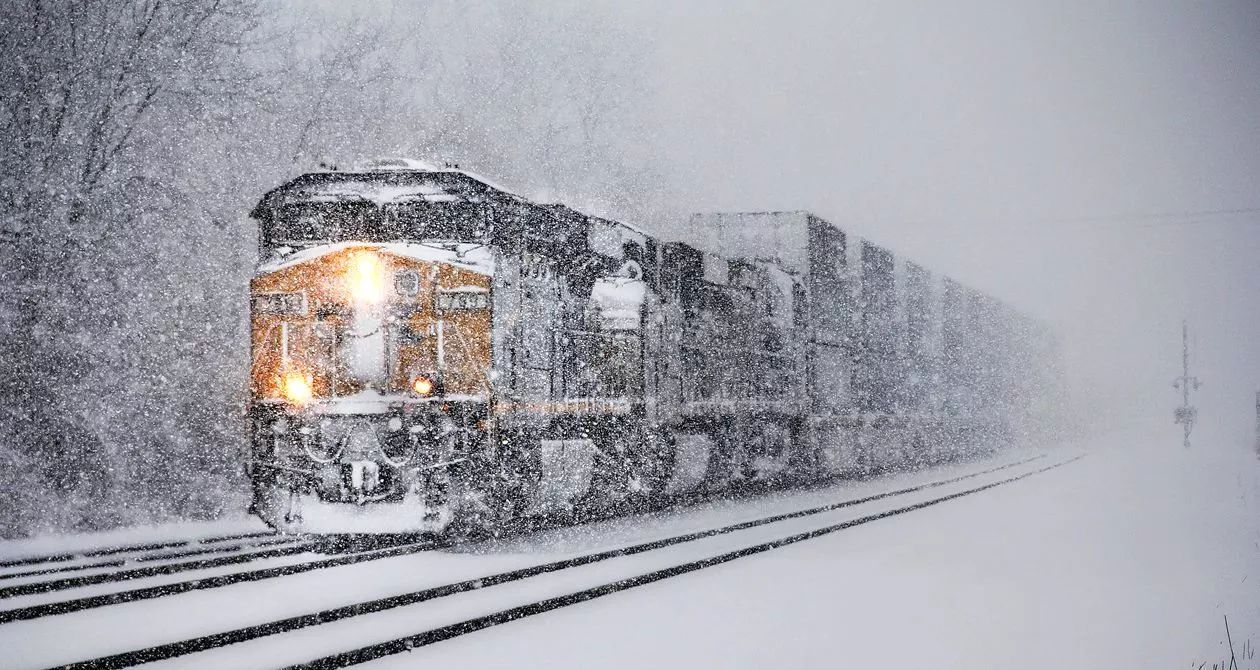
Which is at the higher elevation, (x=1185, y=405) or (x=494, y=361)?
(x=494, y=361)

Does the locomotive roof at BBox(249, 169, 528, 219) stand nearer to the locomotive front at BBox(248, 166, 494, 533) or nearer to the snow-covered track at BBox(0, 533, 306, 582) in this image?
the locomotive front at BBox(248, 166, 494, 533)

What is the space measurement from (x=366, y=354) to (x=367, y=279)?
2.32ft

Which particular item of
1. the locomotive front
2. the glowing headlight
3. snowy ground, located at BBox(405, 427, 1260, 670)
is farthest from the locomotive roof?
snowy ground, located at BBox(405, 427, 1260, 670)

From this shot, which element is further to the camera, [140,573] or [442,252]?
[442,252]

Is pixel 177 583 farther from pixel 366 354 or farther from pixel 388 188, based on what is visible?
pixel 388 188

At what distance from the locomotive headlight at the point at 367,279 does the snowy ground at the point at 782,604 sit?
2485 mm

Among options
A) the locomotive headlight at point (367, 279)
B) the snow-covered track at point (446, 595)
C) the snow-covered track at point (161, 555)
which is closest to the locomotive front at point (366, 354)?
the locomotive headlight at point (367, 279)

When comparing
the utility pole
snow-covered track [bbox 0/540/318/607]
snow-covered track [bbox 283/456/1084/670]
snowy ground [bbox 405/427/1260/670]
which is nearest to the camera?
snow-covered track [bbox 283/456/1084/670]

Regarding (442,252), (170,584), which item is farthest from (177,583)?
(442,252)

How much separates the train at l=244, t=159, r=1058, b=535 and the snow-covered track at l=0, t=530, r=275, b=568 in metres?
1.47

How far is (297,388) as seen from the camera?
10367mm

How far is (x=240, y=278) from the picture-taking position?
54.7 feet

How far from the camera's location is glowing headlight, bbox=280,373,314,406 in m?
10.2

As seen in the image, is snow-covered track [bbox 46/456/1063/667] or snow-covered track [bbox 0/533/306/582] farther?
snow-covered track [bbox 0/533/306/582]
